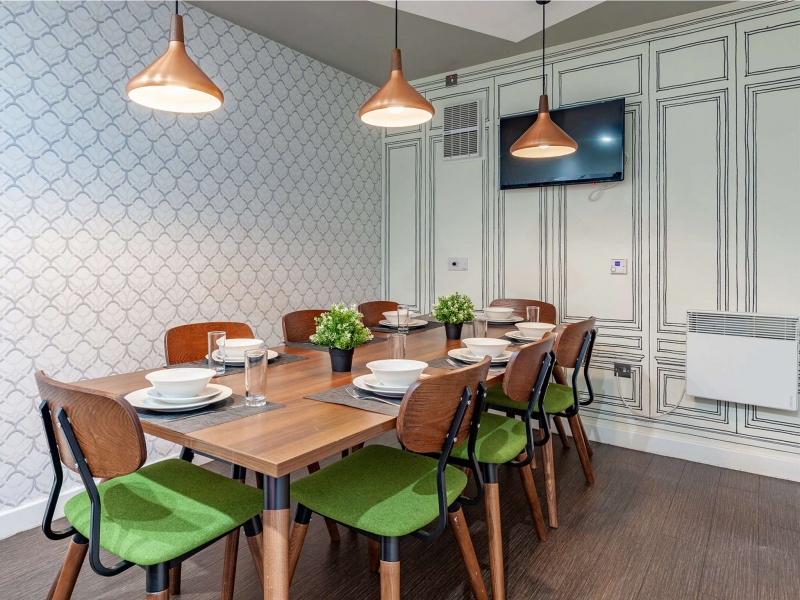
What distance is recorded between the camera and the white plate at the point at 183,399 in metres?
1.36

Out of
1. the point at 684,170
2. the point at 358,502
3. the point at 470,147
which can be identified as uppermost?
the point at 470,147

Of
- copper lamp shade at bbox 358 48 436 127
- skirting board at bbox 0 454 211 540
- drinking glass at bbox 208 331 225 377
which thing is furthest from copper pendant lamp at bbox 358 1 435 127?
skirting board at bbox 0 454 211 540

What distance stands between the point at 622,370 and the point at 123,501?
115 inches

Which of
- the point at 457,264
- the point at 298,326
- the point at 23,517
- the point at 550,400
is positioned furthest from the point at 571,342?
the point at 23,517

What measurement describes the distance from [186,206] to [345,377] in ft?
5.84

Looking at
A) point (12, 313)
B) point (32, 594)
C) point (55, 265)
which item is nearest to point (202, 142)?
point (55, 265)

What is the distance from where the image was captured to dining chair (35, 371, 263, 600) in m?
1.14

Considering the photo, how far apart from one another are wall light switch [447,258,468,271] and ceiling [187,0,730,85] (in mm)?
1453

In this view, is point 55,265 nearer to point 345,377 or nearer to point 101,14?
point 101,14

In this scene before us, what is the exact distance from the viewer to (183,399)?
4.47ft

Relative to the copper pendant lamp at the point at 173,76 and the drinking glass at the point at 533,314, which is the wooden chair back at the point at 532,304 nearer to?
the drinking glass at the point at 533,314

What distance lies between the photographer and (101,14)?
8.39 ft

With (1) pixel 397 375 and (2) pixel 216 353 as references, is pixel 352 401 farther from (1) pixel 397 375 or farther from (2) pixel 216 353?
(2) pixel 216 353

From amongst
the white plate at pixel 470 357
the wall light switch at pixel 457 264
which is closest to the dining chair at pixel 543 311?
the wall light switch at pixel 457 264
